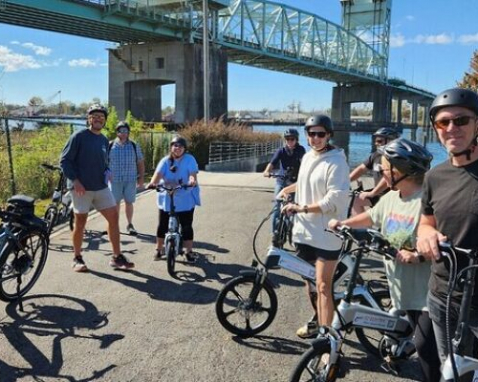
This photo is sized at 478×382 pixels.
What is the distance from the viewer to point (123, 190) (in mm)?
8117

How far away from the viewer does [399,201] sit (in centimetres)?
308

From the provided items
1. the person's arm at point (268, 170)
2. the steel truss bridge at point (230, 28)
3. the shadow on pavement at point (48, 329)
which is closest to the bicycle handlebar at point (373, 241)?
the shadow on pavement at point (48, 329)

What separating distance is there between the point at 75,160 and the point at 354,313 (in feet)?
13.0

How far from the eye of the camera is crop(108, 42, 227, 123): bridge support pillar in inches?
1864

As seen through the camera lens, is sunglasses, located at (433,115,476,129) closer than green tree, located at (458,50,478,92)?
Yes

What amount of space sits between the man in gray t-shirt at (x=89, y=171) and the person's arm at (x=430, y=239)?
433 cm

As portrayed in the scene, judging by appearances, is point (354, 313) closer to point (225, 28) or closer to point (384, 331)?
point (384, 331)

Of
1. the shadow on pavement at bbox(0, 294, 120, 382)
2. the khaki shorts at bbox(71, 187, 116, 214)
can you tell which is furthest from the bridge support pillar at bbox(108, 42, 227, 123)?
the shadow on pavement at bbox(0, 294, 120, 382)

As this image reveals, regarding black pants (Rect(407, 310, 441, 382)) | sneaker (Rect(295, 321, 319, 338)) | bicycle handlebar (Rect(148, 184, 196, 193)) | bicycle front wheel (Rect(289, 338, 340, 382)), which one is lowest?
sneaker (Rect(295, 321, 319, 338))

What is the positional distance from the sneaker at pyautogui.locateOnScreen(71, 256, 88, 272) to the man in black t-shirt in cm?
472

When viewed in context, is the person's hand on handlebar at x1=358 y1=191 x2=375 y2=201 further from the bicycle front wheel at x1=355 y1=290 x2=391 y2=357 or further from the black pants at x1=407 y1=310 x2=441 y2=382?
the black pants at x1=407 y1=310 x2=441 y2=382

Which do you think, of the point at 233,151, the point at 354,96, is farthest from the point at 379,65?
the point at 233,151

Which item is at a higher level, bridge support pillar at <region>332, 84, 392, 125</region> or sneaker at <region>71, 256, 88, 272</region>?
bridge support pillar at <region>332, 84, 392, 125</region>

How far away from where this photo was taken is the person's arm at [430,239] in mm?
2162
